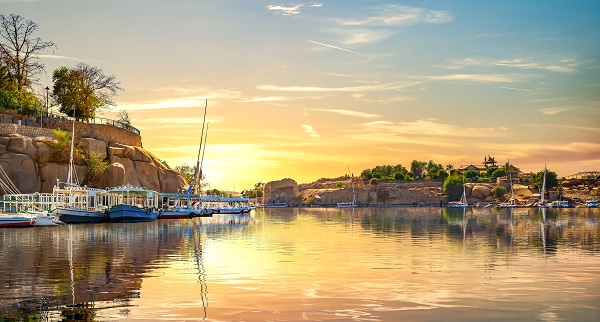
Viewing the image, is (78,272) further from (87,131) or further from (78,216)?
(87,131)

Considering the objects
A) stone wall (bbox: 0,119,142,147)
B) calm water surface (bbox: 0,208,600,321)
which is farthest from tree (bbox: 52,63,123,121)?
calm water surface (bbox: 0,208,600,321)

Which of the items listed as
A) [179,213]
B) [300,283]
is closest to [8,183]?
[179,213]

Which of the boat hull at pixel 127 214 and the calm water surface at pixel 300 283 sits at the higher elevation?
the boat hull at pixel 127 214

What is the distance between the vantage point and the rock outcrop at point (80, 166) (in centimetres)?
9519

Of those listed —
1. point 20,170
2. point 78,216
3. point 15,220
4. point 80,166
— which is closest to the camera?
point 15,220

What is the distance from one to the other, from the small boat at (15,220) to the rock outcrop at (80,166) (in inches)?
872

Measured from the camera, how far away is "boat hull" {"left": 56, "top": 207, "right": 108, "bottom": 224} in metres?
84.8

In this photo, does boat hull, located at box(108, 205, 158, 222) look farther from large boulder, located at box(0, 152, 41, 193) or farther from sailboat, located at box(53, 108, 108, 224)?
large boulder, located at box(0, 152, 41, 193)

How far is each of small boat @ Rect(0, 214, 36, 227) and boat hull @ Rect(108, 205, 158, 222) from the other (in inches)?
678

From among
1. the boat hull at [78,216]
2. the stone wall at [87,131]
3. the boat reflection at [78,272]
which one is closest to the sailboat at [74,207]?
the boat hull at [78,216]

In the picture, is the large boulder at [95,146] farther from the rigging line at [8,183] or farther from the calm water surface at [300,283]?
the calm water surface at [300,283]

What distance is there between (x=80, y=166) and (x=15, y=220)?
3505cm

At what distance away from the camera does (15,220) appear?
7281 cm

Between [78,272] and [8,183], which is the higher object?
[8,183]
